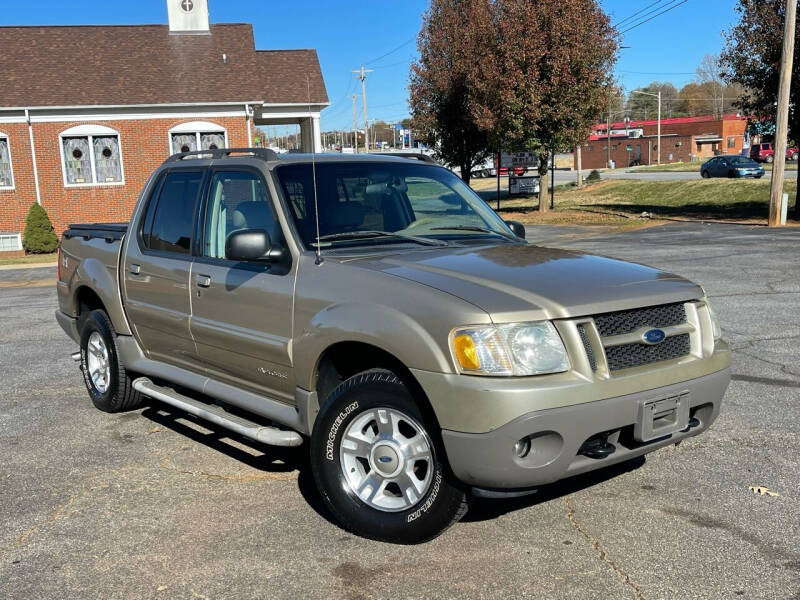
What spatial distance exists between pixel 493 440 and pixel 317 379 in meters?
1.19

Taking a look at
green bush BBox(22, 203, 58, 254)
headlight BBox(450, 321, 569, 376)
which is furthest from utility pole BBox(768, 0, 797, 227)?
green bush BBox(22, 203, 58, 254)

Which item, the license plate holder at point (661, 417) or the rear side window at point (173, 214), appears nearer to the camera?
the license plate holder at point (661, 417)

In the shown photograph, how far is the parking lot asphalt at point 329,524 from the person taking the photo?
3.47 meters

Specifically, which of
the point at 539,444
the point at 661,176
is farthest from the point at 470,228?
the point at 661,176

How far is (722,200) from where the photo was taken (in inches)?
1166

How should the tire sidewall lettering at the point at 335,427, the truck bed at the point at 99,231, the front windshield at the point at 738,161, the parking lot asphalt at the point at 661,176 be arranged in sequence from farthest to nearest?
the front windshield at the point at 738,161 < the parking lot asphalt at the point at 661,176 < the truck bed at the point at 99,231 < the tire sidewall lettering at the point at 335,427

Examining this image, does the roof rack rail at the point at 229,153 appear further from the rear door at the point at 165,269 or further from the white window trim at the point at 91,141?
the white window trim at the point at 91,141

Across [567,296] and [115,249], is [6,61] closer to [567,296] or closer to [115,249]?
[115,249]

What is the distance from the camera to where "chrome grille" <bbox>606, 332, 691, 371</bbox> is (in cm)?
362

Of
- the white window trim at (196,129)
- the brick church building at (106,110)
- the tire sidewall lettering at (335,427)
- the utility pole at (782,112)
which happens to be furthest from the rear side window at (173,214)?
the white window trim at (196,129)

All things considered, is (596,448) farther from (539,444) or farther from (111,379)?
(111,379)

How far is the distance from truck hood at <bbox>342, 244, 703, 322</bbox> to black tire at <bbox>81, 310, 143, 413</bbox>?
2.68 metres

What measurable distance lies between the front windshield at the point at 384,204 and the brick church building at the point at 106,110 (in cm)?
2095

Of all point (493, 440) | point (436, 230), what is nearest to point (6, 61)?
point (436, 230)
